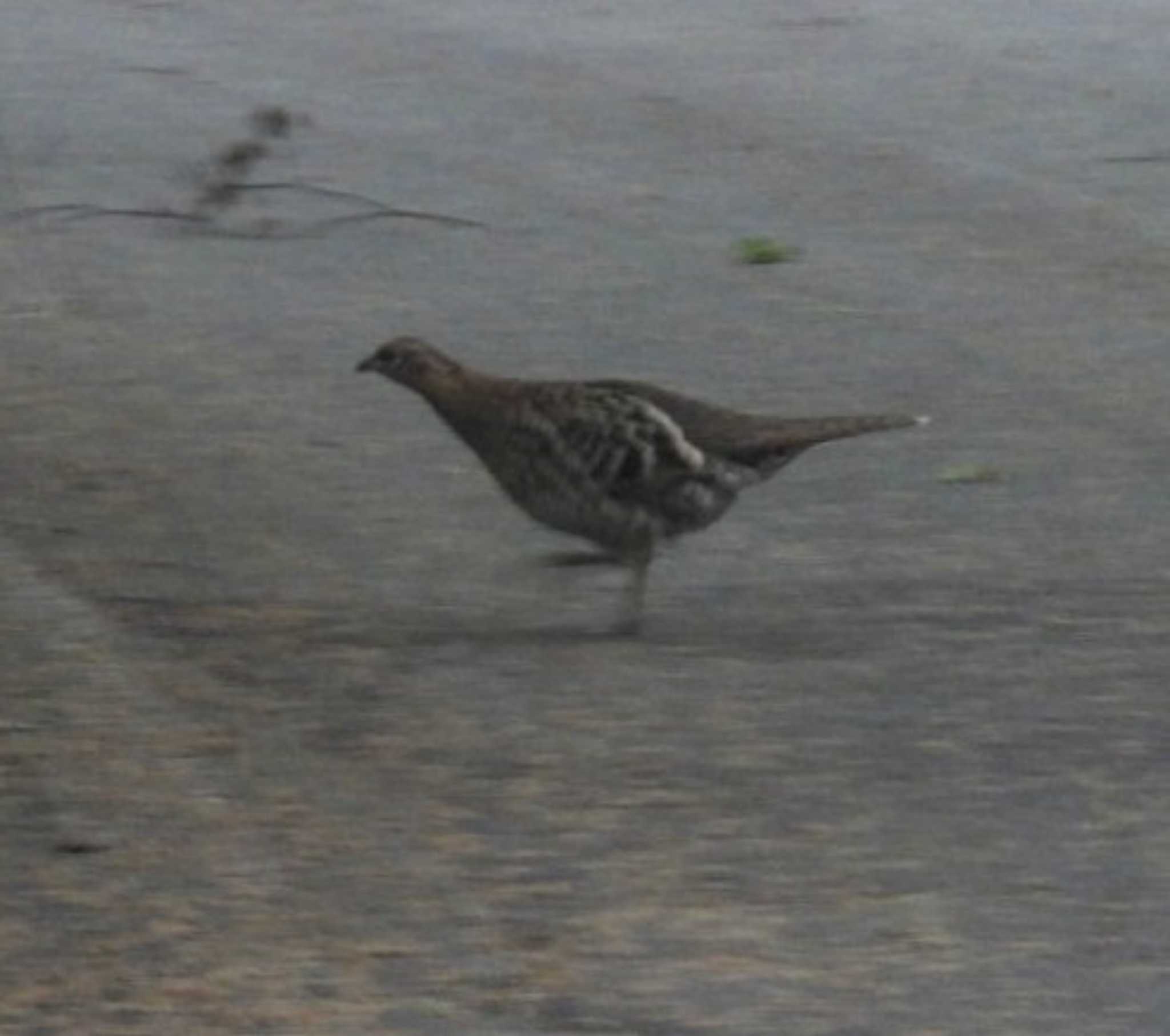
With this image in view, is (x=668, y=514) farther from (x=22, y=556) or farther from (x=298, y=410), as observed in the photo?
(x=298, y=410)

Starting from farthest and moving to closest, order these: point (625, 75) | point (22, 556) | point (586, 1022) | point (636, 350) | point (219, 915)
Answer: point (625, 75)
point (636, 350)
point (22, 556)
point (219, 915)
point (586, 1022)

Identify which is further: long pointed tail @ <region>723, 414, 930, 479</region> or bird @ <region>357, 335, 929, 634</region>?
long pointed tail @ <region>723, 414, 930, 479</region>

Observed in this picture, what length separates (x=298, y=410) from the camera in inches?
418

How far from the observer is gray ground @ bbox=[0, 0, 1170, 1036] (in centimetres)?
628

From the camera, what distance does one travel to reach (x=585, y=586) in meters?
8.82

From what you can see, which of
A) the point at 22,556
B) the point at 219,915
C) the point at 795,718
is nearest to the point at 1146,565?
the point at 795,718

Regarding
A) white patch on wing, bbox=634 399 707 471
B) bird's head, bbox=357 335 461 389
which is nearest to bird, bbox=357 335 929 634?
white patch on wing, bbox=634 399 707 471

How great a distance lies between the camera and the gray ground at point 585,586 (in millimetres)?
6281

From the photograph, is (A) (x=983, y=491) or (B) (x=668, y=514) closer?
(B) (x=668, y=514)

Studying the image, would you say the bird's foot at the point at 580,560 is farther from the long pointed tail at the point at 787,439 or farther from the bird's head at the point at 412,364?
the bird's head at the point at 412,364

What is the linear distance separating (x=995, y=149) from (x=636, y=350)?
3.71 metres

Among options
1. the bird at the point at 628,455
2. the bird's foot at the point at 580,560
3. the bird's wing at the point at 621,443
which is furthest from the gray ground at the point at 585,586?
the bird's wing at the point at 621,443

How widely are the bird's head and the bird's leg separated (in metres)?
0.61

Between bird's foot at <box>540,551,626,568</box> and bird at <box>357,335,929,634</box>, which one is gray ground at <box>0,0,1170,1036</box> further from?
bird at <box>357,335,929,634</box>
